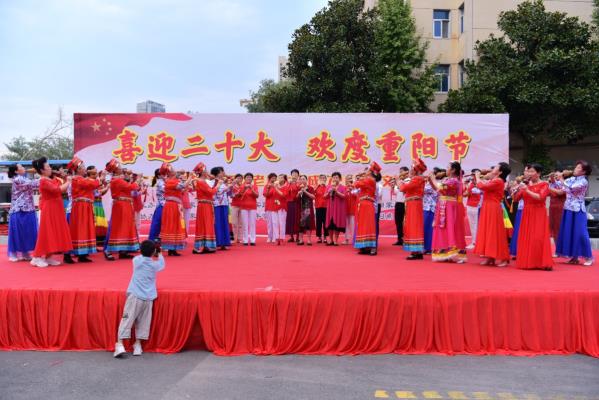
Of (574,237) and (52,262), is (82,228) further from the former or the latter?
(574,237)

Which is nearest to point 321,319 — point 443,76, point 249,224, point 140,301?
point 140,301

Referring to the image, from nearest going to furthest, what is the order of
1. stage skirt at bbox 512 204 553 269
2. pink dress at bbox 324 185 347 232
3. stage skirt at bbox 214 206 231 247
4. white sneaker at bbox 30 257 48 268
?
stage skirt at bbox 512 204 553 269, white sneaker at bbox 30 257 48 268, stage skirt at bbox 214 206 231 247, pink dress at bbox 324 185 347 232

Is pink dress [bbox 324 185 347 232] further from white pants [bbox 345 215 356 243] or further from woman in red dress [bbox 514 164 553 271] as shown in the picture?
woman in red dress [bbox 514 164 553 271]

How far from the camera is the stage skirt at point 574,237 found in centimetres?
561

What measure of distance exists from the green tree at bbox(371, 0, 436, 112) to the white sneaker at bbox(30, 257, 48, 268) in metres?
11.0

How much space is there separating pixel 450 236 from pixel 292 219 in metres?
3.23

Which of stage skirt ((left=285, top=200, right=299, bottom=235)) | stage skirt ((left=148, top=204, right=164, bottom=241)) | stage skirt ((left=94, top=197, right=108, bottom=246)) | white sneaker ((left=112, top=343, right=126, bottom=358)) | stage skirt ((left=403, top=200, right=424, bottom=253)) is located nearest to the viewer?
white sneaker ((left=112, top=343, right=126, bottom=358))

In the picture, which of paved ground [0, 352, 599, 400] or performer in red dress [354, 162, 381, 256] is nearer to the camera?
paved ground [0, 352, 599, 400]

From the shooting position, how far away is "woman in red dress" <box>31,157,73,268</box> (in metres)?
5.26

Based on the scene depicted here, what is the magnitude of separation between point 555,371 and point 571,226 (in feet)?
9.78

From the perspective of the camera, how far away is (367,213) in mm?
6520

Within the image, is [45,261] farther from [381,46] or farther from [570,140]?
[570,140]

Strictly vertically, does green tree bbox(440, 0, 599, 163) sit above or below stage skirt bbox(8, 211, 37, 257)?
above

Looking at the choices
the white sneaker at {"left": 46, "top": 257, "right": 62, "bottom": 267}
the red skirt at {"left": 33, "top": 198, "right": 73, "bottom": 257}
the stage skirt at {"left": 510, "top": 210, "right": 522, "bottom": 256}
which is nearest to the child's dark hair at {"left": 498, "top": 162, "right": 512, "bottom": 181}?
the stage skirt at {"left": 510, "top": 210, "right": 522, "bottom": 256}
